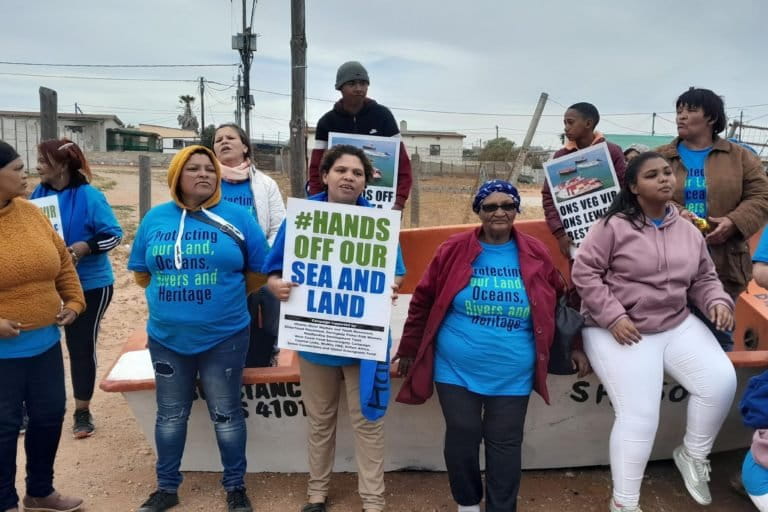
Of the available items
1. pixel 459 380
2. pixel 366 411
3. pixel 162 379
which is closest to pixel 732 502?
pixel 459 380

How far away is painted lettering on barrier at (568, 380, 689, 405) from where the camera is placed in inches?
131

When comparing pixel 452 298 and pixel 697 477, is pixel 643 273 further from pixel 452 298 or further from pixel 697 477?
pixel 697 477

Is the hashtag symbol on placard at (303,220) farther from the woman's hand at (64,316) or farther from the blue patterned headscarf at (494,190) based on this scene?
the woman's hand at (64,316)

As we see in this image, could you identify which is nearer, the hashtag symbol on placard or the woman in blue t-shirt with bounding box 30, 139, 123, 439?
the hashtag symbol on placard

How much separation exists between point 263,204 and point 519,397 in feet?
6.16

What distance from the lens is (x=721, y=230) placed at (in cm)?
330

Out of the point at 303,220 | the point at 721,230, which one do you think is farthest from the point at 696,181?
the point at 303,220

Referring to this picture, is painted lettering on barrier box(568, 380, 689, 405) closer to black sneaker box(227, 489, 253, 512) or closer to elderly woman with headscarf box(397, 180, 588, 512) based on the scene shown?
elderly woman with headscarf box(397, 180, 588, 512)

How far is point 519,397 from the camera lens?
2709 millimetres

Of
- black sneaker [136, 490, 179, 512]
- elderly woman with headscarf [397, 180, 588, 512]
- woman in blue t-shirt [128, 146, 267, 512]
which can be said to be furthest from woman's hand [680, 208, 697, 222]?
black sneaker [136, 490, 179, 512]

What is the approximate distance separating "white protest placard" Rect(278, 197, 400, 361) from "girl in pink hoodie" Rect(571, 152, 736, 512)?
982mm

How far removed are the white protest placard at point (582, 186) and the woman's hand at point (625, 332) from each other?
1161 millimetres

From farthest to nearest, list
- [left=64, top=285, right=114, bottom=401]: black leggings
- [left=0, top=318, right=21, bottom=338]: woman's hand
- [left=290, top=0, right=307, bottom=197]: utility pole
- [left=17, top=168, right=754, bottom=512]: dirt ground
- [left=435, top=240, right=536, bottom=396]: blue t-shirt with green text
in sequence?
[left=290, top=0, right=307, bottom=197]: utility pole, [left=64, top=285, right=114, bottom=401]: black leggings, [left=17, top=168, right=754, bottom=512]: dirt ground, [left=435, top=240, right=536, bottom=396]: blue t-shirt with green text, [left=0, top=318, right=21, bottom=338]: woman's hand

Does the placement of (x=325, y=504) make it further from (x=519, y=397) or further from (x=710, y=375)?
(x=710, y=375)
